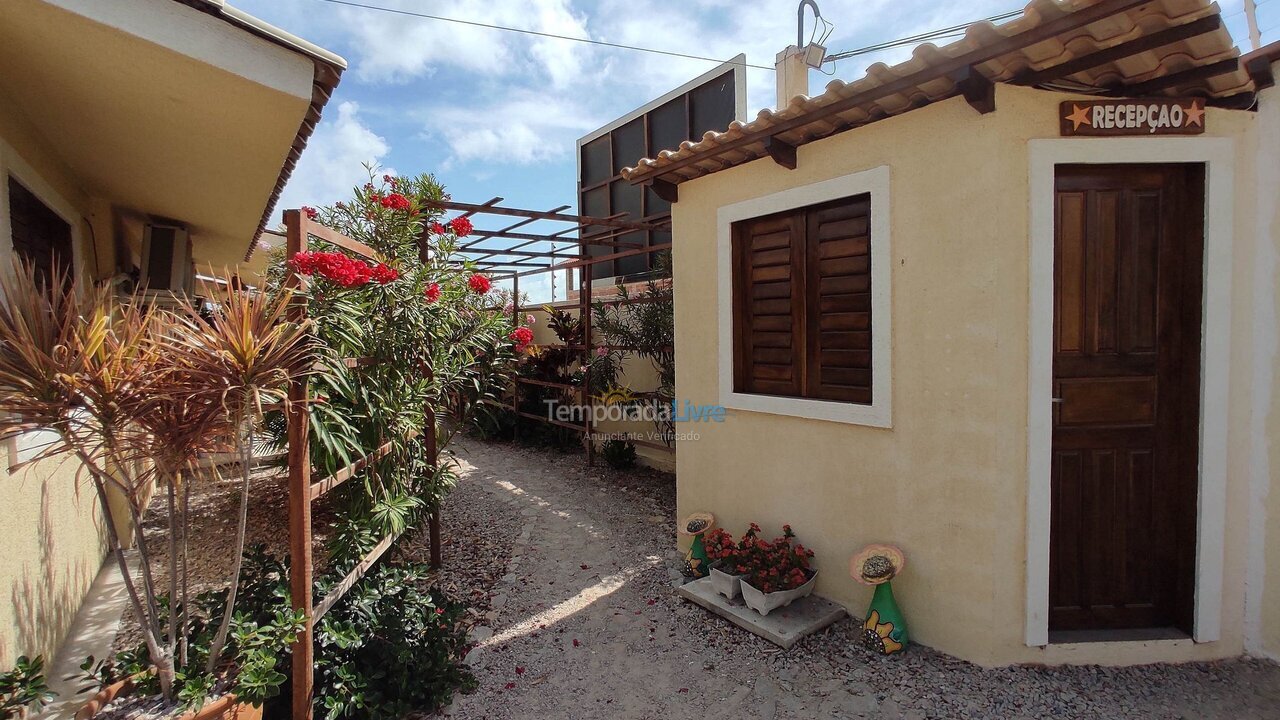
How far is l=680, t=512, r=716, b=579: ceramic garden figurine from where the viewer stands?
4676 millimetres

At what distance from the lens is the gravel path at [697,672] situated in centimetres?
311

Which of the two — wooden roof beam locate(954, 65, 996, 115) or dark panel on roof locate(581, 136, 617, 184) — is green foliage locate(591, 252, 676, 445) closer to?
wooden roof beam locate(954, 65, 996, 115)

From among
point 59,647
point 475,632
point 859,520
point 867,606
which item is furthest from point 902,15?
point 59,647

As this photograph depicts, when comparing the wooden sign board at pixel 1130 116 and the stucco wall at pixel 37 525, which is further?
the wooden sign board at pixel 1130 116

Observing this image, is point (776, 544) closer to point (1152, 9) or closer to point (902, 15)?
point (1152, 9)

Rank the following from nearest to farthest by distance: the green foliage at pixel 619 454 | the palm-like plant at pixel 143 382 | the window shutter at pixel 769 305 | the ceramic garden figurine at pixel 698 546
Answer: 1. the palm-like plant at pixel 143 382
2. the window shutter at pixel 769 305
3. the ceramic garden figurine at pixel 698 546
4. the green foliage at pixel 619 454

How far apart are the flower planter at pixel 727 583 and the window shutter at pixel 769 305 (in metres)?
1.45

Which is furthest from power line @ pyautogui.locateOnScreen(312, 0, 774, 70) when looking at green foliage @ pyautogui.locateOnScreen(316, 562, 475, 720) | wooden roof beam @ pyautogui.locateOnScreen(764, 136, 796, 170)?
green foliage @ pyautogui.locateOnScreen(316, 562, 475, 720)

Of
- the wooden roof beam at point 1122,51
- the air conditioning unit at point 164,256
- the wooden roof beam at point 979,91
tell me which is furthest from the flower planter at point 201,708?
the wooden roof beam at point 1122,51

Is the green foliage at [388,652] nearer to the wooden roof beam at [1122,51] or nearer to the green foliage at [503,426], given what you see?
the wooden roof beam at [1122,51]

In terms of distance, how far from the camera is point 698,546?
4738 millimetres

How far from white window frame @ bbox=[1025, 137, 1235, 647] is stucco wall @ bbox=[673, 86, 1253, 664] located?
59 millimetres

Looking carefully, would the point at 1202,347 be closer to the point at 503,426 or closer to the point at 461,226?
the point at 461,226

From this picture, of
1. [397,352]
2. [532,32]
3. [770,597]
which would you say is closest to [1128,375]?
[770,597]
